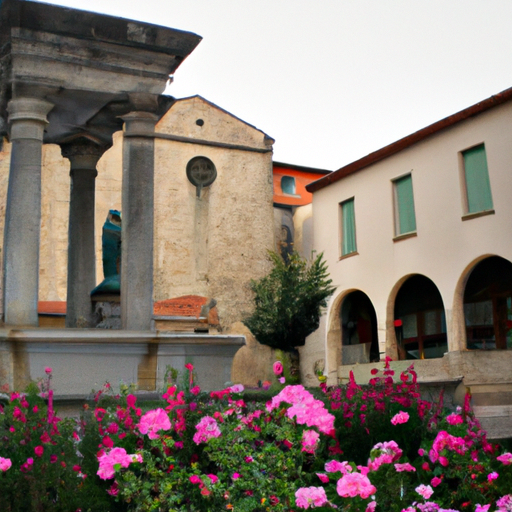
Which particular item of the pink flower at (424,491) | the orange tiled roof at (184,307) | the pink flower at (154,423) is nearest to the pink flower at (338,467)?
the pink flower at (424,491)

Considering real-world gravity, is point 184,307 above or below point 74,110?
below

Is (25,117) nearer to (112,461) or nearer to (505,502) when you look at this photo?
(112,461)

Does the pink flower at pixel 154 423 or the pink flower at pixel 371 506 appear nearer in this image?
the pink flower at pixel 371 506

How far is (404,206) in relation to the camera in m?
19.3

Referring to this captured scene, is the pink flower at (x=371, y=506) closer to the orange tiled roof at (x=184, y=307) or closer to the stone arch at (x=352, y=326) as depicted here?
the orange tiled roof at (x=184, y=307)

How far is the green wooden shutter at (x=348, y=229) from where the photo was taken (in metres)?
21.2

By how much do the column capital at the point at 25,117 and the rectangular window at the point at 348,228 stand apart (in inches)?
614

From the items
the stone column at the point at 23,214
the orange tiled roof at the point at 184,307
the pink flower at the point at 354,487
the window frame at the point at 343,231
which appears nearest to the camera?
the pink flower at the point at 354,487

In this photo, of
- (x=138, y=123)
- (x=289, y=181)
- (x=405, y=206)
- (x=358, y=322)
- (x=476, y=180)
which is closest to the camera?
(x=138, y=123)

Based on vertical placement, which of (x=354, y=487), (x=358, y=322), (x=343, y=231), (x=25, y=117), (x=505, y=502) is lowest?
(x=505, y=502)

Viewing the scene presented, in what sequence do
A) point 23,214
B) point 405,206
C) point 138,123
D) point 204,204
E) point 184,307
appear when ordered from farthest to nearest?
point 204,204, point 184,307, point 405,206, point 138,123, point 23,214

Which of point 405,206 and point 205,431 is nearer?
point 205,431

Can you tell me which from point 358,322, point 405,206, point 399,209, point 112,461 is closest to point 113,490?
point 112,461

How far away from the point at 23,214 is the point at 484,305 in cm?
1452
